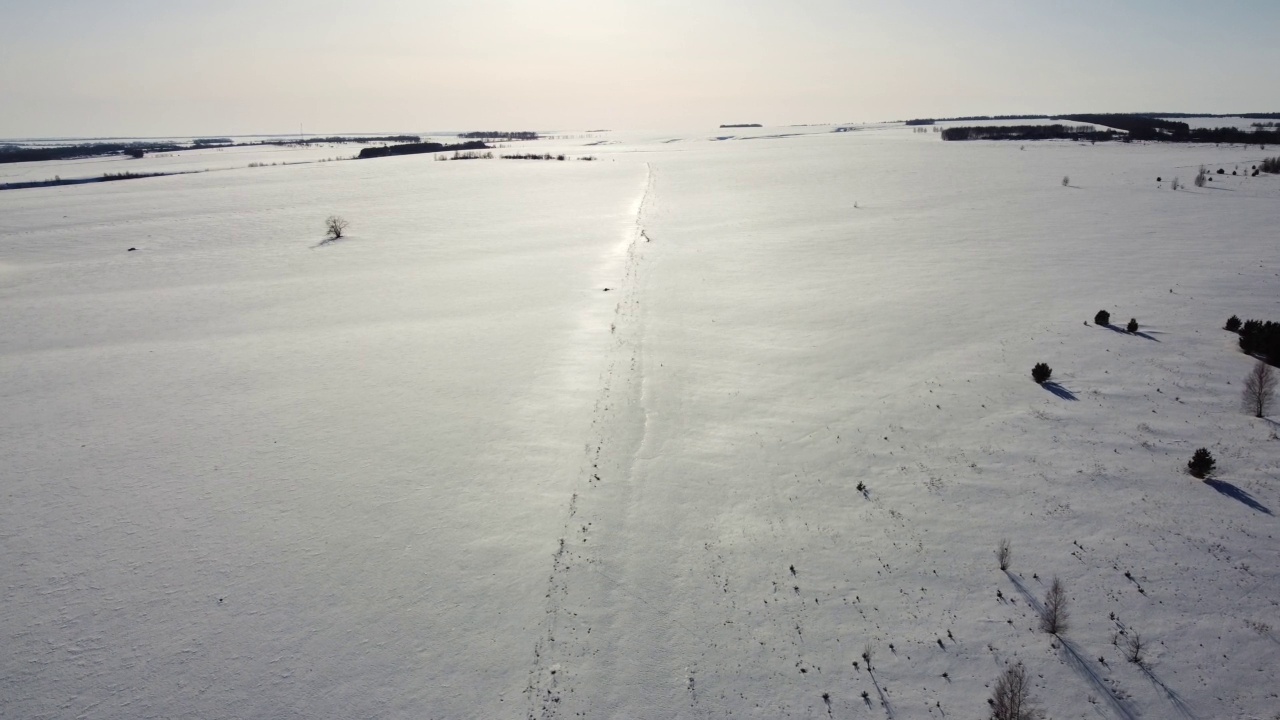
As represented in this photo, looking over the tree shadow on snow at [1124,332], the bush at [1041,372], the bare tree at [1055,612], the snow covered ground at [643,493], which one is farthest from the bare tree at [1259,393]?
the bare tree at [1055,612]

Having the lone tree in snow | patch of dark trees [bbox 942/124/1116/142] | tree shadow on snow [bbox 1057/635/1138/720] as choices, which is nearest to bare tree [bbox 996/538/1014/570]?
tree shadow on snow [bbox 1057/635/1138/720]

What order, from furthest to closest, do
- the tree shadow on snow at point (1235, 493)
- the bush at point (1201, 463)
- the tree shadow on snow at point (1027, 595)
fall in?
the bush at point (1201, 463) → the tree shadow on snow at point (1235, 493) → the tree shadow on snow at point (1027, 595)

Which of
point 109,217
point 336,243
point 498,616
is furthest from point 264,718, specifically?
point 109,217

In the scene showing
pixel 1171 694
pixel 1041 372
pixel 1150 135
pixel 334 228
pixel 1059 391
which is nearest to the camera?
pixel 1171 694

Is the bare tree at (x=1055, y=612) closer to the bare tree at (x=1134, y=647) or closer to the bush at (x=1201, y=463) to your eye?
the bare tree at (x=1134, y=647)

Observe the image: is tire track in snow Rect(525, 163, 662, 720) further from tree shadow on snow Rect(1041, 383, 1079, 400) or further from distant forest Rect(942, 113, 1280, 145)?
distant forest Rect(942, 113, 1280, 145)

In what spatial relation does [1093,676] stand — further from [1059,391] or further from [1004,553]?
[1059,391]

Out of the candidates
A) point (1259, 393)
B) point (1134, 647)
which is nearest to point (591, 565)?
point (1134, 647)
